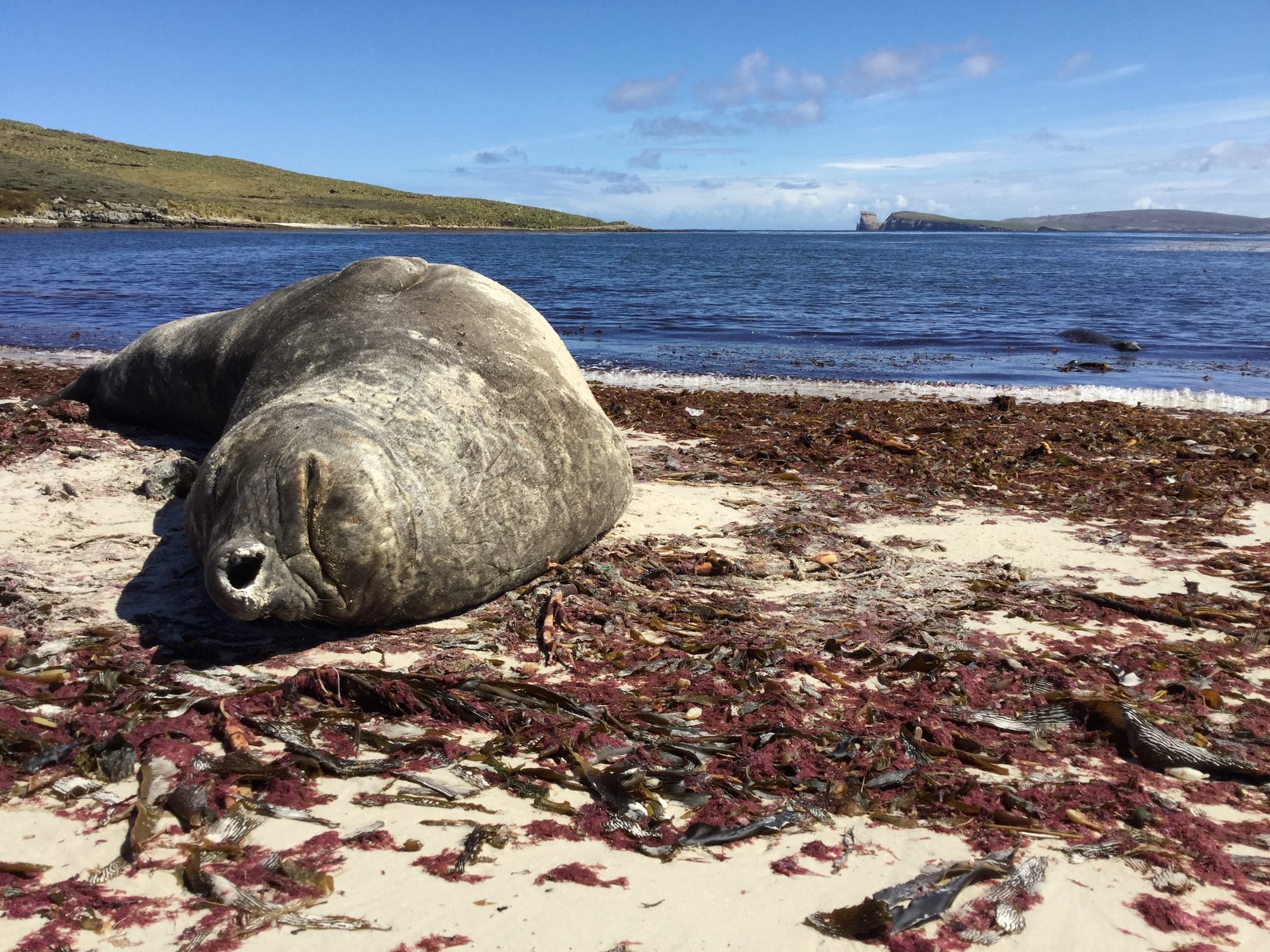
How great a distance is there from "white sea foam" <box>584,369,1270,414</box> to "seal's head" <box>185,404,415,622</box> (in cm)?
920

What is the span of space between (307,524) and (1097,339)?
19.7 m

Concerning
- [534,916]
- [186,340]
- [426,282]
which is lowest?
[534,916]

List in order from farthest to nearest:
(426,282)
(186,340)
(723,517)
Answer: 1. (186,340)
2. (723,517)
3. (426,282)

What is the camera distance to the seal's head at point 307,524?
3744 mm

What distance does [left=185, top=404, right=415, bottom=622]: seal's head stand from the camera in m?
3.74

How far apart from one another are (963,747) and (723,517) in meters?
3.03

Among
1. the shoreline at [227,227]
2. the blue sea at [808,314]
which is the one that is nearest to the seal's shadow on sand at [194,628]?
the blue sea at [808,314]

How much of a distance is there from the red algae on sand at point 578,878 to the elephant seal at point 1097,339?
18.9 metres

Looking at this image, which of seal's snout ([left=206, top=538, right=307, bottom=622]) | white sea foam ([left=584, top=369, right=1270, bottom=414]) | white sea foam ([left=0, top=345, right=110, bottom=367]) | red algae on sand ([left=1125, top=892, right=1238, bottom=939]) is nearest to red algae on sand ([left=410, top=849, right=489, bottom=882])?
seal's snout ([left=206, top=538, right=307, bottom=622])

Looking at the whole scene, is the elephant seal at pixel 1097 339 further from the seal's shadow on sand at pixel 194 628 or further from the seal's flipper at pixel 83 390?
the seal's shadow on sand at pixel 194 628

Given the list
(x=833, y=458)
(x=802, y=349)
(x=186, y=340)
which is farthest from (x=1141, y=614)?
(x=802, y=349)

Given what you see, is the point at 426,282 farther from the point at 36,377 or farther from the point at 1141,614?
the point at 36,377

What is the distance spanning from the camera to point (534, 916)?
256cm

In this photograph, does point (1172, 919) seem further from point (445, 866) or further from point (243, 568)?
point (243, 568)
